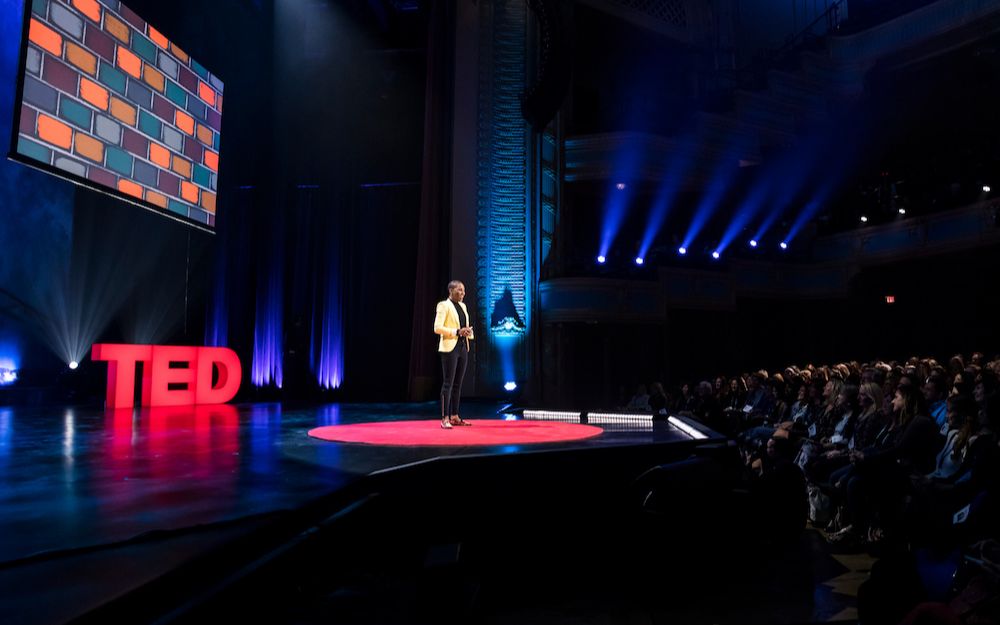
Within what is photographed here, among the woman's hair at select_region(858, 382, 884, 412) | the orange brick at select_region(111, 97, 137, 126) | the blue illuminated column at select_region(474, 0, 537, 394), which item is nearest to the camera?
the woman's hair at select_region(858, 382, 884, 412)

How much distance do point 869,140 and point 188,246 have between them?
48.5 ft

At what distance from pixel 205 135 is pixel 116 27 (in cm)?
170

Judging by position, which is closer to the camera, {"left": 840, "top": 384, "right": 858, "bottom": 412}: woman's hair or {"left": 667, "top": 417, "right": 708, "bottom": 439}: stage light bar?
{"left": 667, "top": 417, "right": 708, "bottom": 439}: stage light bar

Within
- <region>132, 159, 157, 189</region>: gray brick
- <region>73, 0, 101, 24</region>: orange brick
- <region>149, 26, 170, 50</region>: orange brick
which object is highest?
<region>149, 26, 170, 50</region>: orange brick

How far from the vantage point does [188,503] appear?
230 cm

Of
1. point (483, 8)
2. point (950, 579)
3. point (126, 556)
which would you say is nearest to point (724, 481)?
point (950, 579)

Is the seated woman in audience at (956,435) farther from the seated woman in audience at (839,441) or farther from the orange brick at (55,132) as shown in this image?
the orange brick at (55,132)

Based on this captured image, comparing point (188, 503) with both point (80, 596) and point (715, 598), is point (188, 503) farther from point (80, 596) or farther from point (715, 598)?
point (715, 598)

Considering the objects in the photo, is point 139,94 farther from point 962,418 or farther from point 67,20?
point 962,418

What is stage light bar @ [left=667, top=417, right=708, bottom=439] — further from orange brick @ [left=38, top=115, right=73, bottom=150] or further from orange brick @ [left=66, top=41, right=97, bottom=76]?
orange brick @ [left=66, top=41, right=97, bottom=76]

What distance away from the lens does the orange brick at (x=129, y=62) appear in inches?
251

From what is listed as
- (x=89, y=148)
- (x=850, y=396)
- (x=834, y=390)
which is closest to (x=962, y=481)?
(x=850, y=396)

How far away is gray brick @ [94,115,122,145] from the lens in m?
6.04

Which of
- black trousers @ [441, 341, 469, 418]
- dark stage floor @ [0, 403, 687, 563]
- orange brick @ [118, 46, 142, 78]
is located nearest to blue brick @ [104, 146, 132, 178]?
orange brick @ [118, 46, 142, 78]
